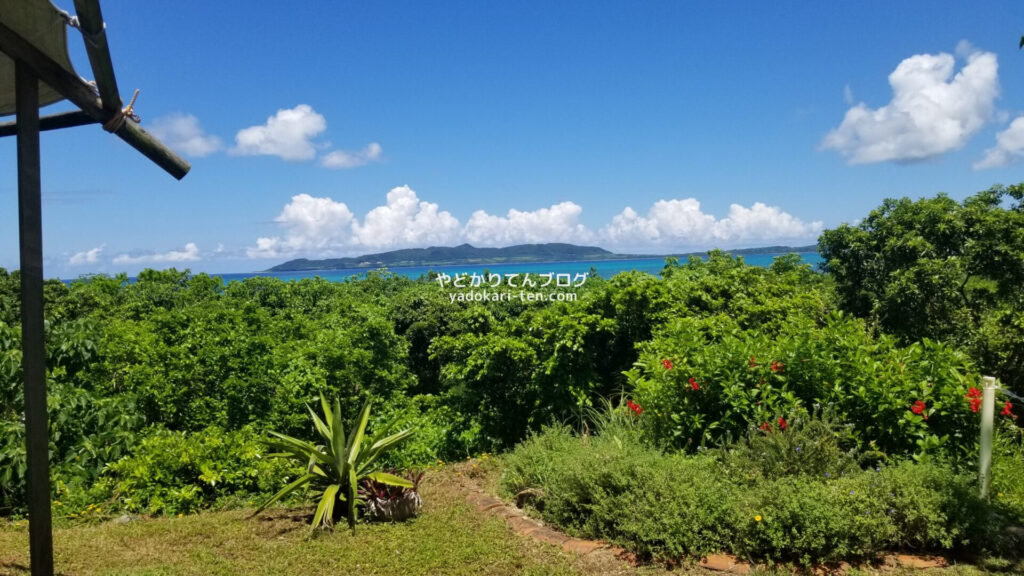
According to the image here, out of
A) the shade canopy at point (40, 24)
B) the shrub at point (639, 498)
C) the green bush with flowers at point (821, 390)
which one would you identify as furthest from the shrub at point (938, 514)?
the shade canopy at point (40, 24)

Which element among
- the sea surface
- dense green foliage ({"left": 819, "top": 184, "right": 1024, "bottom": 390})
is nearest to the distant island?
the sea surface

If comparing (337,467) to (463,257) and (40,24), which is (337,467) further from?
(463,257)

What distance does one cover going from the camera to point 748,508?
3.88m

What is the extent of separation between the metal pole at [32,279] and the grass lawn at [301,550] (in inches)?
45.9

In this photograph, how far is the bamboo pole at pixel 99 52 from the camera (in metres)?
2.70

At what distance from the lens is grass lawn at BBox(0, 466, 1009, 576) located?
3.75m

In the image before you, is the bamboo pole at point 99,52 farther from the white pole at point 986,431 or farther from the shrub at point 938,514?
the white pole at point 986,431

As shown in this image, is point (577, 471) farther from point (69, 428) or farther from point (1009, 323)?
point (1009, 323)

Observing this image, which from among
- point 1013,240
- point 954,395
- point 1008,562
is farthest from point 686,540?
point 1013,240

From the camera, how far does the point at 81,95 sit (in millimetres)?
3061

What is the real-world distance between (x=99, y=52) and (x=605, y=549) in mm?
4107

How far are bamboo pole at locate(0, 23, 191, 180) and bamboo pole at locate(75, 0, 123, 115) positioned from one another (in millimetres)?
51

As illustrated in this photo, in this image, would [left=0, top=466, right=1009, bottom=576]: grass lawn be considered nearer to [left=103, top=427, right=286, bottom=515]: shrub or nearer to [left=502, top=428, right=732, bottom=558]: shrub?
[left=502, top=428, right=732, bottom=558]: shrub

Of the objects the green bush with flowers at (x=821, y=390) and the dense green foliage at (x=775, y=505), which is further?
the green bush with flowers at (x=821, y=390)
